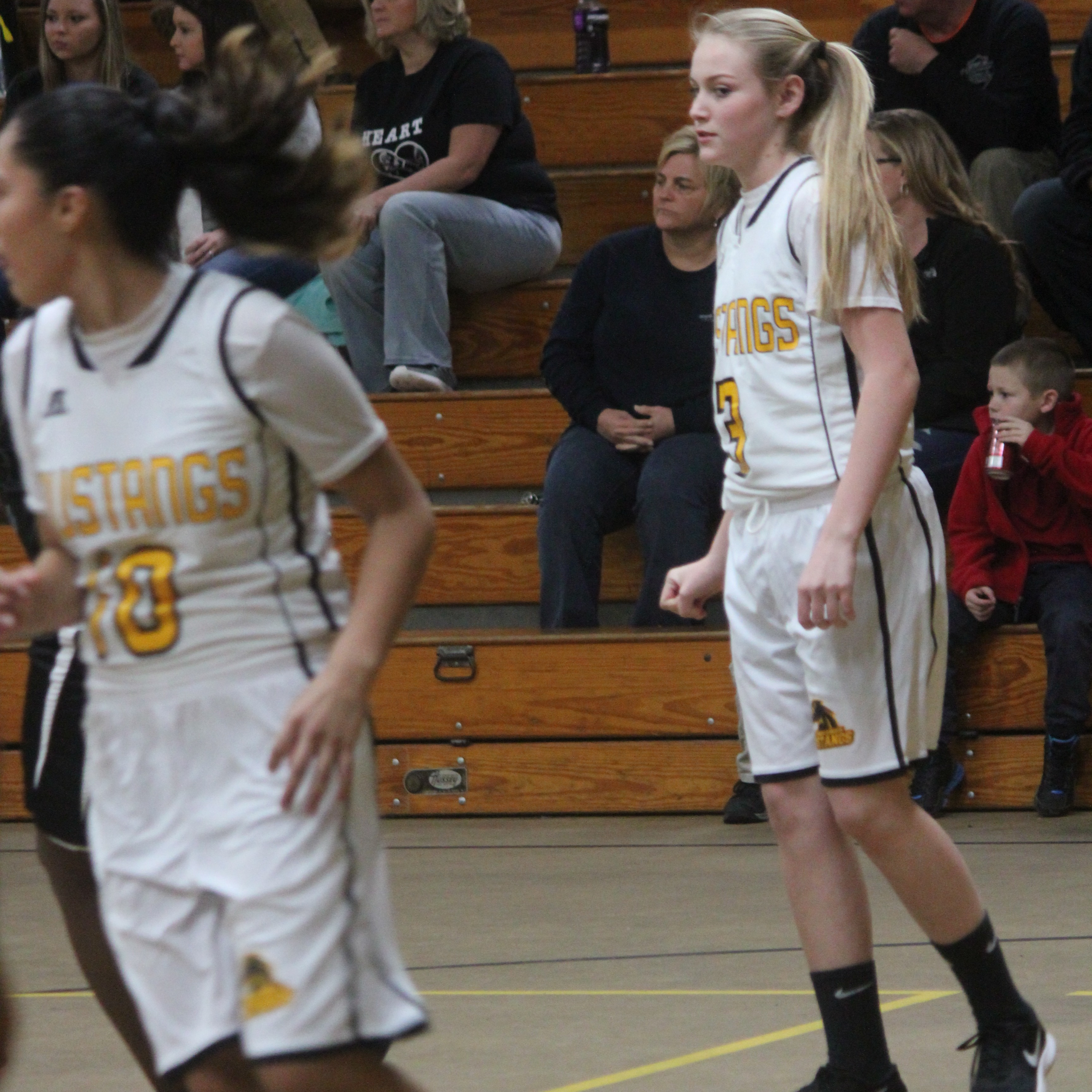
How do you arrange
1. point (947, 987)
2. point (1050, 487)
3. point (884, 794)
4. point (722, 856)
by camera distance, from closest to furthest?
point (884, 794)
point (947, 987)
point (722, 856)
point (1050, 487)

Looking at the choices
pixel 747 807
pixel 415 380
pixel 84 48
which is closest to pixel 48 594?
pixel 747 807

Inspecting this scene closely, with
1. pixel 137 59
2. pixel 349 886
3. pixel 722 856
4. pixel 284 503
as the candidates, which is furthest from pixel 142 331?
pixel 137 59

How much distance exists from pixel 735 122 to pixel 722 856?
2364mm

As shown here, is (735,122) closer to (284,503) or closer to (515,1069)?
(284,503)

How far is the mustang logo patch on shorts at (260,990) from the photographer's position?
1.65 m

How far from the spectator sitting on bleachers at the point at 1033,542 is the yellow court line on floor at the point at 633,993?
5.37ft

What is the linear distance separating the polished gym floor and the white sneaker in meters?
1.57

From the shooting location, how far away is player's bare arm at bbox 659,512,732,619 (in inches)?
109

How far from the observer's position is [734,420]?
8.74 ft

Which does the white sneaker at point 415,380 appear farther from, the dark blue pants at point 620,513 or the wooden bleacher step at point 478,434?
the dark blue pants at point 620,513

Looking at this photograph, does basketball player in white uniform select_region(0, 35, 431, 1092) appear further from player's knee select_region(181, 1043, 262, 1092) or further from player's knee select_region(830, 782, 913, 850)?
player's knee select_region(830, 782, 913, 850)

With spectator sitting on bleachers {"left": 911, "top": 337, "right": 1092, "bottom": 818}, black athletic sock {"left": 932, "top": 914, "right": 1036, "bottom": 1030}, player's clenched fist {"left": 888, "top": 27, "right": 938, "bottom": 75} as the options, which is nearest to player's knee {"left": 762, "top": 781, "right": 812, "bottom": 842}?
black athletic sock {"left": 932, "top": 914, "right": 1036, "bottom": 1030}

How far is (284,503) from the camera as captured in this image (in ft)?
5.89

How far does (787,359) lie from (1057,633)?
8.06 ft
